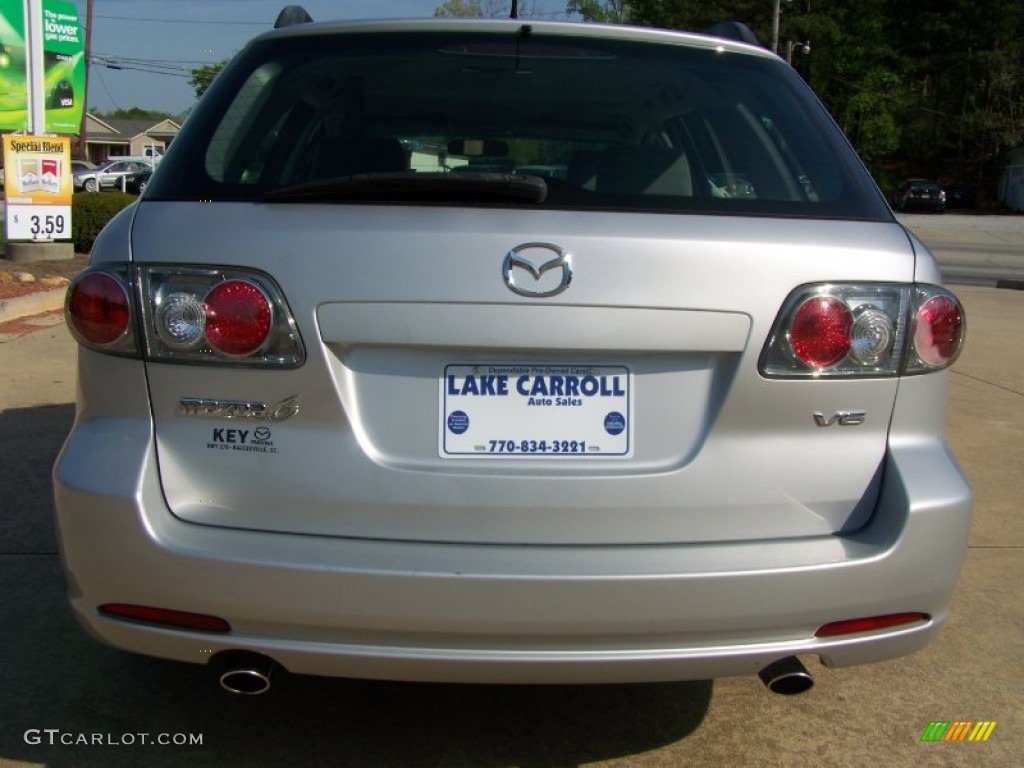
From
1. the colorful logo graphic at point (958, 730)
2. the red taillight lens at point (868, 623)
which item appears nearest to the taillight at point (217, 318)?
the red taillight lens at point (868, 623)

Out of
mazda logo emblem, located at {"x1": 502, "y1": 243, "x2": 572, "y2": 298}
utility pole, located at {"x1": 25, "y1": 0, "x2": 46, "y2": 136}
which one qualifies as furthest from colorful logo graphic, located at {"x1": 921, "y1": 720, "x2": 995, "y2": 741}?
utility pole, located at {"x1": 25, "y1": 0, "x2": 46, "y2": 136}

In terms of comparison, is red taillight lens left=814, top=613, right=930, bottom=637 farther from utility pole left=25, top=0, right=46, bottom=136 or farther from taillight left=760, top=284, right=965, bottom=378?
utility pole left=25, top=0, right=46, bottom=136

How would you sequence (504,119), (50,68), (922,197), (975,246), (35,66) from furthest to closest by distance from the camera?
(922,197) < (975,246) < (50,68) < (35,66) < (504,119)

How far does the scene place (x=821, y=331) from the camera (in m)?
2.35

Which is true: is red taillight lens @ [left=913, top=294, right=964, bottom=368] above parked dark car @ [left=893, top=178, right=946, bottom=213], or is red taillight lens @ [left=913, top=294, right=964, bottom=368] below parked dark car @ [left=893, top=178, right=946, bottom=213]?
above

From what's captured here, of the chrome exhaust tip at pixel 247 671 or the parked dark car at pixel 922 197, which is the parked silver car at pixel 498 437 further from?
the parked dark car at pixel 922 197

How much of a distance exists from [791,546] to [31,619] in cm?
245

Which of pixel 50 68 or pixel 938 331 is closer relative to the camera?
pixel 938 331

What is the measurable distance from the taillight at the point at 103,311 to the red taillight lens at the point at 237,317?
0.61 ft

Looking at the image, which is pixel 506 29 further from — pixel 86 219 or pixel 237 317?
pixel 86 219

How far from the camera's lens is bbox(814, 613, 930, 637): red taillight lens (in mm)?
2371

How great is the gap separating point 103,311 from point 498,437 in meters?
0.88

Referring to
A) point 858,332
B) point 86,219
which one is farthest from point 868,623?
point 86,219

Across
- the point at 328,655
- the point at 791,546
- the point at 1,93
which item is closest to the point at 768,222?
the point at 791,546
